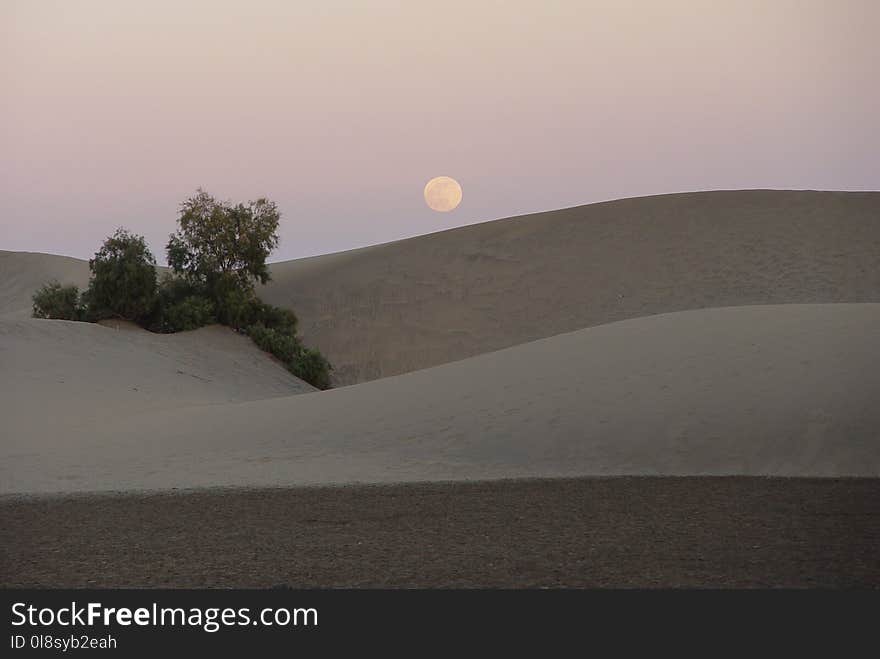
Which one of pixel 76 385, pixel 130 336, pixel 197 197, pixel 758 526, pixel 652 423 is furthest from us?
pixel 197 197

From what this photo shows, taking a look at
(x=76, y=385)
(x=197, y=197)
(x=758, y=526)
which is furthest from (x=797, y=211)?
(x=758, y=526)

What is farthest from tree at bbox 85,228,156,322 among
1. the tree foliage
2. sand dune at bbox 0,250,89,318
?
sand dune at bbox 0,250,89,318

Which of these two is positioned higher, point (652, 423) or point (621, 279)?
point (621, 279)

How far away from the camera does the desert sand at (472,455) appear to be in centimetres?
816

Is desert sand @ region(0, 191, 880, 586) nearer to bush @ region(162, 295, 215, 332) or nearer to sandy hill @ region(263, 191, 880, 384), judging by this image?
bush @ region(162, 295, 215, 332)

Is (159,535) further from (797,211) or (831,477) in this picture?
(797,211)

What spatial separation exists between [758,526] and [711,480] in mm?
4123

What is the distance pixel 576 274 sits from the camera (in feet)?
172

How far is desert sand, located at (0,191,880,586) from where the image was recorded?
8.16 metres

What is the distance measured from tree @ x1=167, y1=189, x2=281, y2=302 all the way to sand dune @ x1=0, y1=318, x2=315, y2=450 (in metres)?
2.29

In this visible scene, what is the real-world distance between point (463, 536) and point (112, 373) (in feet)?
65.5

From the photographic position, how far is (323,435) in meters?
18.0

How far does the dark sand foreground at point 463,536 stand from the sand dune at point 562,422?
178 cm

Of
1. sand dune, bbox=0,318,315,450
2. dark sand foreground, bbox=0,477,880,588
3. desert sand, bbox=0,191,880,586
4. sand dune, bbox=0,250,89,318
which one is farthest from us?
sand dune, bbox=0,250,89,318
